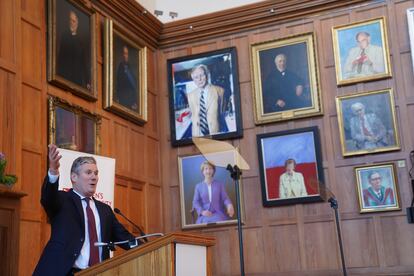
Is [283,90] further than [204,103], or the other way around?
[204,103]

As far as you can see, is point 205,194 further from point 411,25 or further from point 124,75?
point 411,25

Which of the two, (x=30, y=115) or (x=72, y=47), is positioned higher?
(x=72, y=47)

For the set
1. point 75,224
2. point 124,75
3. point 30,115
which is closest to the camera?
point 75,224

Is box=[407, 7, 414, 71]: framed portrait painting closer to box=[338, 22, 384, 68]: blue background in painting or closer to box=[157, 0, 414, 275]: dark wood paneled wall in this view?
box=[157, 0, 414, 275]: dark wood paneled wall

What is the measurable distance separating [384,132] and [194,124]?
119 inches

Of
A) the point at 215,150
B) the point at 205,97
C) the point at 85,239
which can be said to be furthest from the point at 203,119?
the point at 85,239

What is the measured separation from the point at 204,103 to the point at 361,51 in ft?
8.56

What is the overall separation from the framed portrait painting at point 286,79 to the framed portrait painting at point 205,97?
39 cm

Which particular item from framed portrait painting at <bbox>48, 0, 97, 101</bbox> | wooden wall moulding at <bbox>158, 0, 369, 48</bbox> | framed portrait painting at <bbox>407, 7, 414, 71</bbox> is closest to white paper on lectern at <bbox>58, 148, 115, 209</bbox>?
framed portrait painting at <bbox>48, 0, 97, 101</bbox>

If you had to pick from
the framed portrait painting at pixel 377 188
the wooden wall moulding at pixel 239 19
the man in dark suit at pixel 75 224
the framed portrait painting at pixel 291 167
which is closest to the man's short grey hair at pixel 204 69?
the wooden wall moulding at pixel 239 19

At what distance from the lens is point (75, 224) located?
14.7 feet

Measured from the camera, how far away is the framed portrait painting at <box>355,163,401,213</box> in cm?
852

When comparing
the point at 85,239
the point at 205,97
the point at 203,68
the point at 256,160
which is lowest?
the point at 85,239

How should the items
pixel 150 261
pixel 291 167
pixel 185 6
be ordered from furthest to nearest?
pixel 185 6, pixel 291 167, pixel 150 261
